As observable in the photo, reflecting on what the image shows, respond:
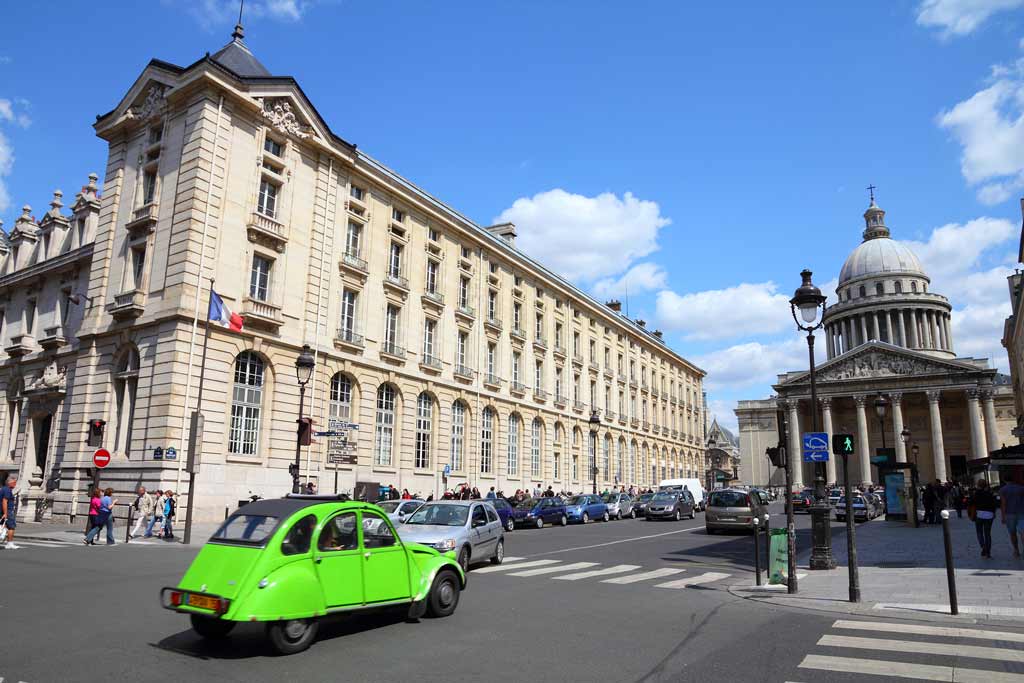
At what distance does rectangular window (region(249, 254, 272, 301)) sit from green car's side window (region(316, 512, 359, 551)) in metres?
22.7

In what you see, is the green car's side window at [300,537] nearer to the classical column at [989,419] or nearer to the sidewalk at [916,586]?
the sidewalk at [916,586]

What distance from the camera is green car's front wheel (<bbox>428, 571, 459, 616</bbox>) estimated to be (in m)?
9.20

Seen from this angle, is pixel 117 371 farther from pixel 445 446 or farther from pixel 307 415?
pixel 445 446

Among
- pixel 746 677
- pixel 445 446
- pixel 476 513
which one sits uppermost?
pixel 445 446

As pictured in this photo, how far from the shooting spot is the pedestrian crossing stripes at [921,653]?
659 cm

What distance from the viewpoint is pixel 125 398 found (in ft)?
90.0

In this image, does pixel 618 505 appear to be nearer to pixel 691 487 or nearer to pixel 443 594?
pixel 691 487

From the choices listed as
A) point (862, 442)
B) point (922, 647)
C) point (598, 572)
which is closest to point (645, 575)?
point (598, 572)

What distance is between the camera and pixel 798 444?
87812mm

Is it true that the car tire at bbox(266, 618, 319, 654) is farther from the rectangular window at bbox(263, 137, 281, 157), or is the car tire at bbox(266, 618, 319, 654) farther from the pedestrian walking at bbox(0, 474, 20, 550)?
the rectangular window at bbox(263, 137, 281, 157)

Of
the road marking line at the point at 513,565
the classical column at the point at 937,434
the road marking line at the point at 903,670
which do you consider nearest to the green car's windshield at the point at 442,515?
the road marking line at the point at 513,565

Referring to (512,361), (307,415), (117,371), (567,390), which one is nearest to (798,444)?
(567,390)

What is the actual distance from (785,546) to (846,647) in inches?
201

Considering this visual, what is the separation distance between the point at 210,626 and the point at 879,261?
393ft
